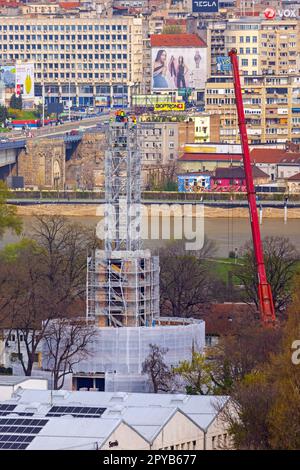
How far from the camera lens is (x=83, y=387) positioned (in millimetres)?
21562

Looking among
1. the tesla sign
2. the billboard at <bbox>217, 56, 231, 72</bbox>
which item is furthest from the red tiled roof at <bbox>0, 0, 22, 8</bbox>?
the billboard at <bbox>217, 56, 231, 72</bbox>

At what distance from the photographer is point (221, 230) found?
3931 centimetres

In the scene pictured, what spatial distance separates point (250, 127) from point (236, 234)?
13748mm

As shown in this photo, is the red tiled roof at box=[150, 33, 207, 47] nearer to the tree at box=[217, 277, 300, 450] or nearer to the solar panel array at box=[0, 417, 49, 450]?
the tree at box=[217, 277, 300, 450]

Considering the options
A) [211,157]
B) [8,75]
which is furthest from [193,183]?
[8,75]

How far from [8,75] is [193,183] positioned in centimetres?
1623

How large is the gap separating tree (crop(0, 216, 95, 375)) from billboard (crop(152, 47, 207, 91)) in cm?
3285

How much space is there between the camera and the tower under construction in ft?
72.6

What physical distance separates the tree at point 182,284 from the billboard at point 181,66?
34429 millimetres

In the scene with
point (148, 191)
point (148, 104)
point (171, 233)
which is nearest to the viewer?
point (171, 233)

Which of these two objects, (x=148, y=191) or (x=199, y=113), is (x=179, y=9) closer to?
(x=199, y=113)

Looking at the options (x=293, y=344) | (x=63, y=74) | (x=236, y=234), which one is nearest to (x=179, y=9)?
(x=63, y=74)

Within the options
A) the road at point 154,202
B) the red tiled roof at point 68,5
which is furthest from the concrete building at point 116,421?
the red tiled roof at point 68,5

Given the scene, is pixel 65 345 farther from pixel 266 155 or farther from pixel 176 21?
pixel 176 21
